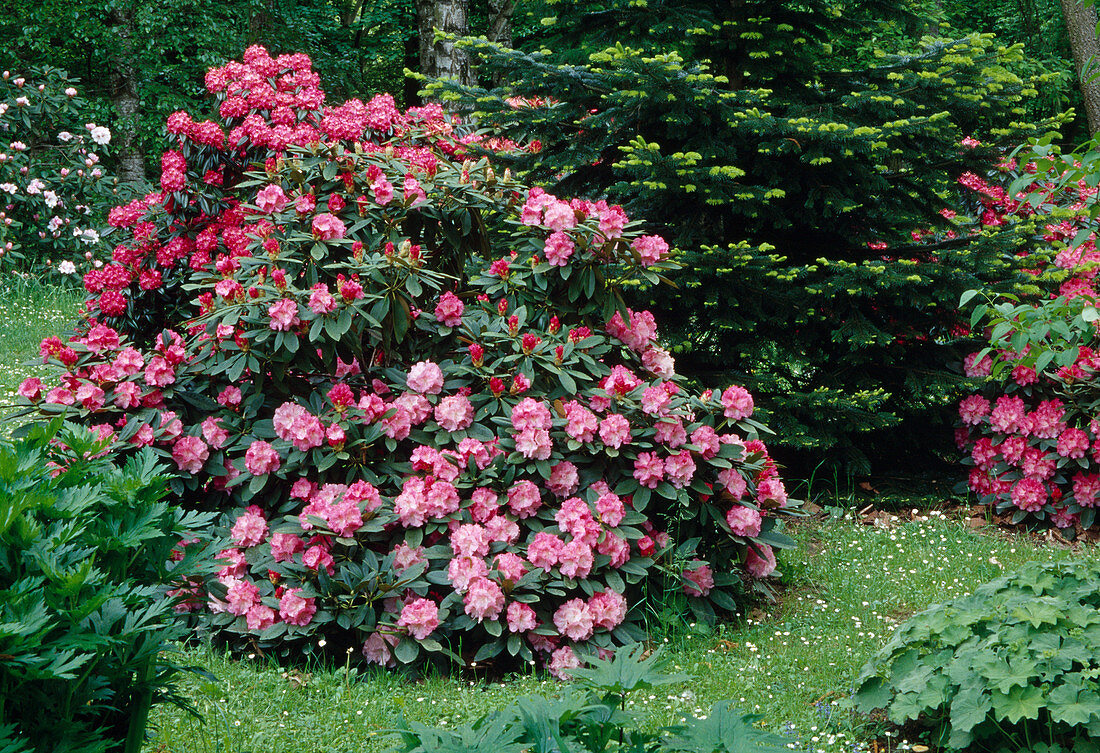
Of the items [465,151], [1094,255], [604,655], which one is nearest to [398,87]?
[465,151]

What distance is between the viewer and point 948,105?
14.8 feet

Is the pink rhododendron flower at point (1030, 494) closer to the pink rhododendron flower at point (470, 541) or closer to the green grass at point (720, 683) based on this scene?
the green grass at point (720, 683)

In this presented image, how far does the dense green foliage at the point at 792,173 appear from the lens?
4285 mm

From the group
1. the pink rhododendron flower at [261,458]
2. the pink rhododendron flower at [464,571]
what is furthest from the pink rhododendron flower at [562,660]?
the pink rhododendron flower at [261,458]

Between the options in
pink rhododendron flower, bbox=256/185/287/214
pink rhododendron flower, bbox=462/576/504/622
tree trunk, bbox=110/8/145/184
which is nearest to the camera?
pink rhododendron flower, bbox=462/576/504/622

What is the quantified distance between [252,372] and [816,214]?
294cm

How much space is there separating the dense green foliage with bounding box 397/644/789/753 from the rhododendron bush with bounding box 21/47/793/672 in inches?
51.7

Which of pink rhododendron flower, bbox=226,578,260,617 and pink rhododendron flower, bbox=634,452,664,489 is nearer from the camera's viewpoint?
pink rhododendron flower, bbox=226,578,260,617

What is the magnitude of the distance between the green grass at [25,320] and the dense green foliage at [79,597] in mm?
3321

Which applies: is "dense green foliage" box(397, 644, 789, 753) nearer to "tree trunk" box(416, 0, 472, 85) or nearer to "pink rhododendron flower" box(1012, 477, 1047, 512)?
"pink rhododendron flower" box(1012, 477, 1047, 512)

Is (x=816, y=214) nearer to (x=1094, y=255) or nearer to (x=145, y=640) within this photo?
(x=1094, y=255)

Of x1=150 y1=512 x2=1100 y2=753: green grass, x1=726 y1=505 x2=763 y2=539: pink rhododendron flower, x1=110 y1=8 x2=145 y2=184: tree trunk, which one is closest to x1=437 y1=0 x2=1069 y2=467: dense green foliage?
x1=150 y1=512 x2=1100 y2=753: green grass

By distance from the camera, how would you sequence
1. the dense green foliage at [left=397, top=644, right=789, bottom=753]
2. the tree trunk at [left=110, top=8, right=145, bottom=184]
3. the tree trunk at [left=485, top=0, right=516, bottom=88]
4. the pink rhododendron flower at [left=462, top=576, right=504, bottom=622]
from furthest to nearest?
the tree trunk at [left=110, top=8, right=145, bottom=184] → the tree trunk at [left=485, top=0, right=516, bottom=88] → the pink rhododendron flower at [left=462, top=576, right=504, bottom=622] → the dense green foliage at [left=397, top=644, right=789, bottom=753]

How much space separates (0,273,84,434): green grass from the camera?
5.71 meters
